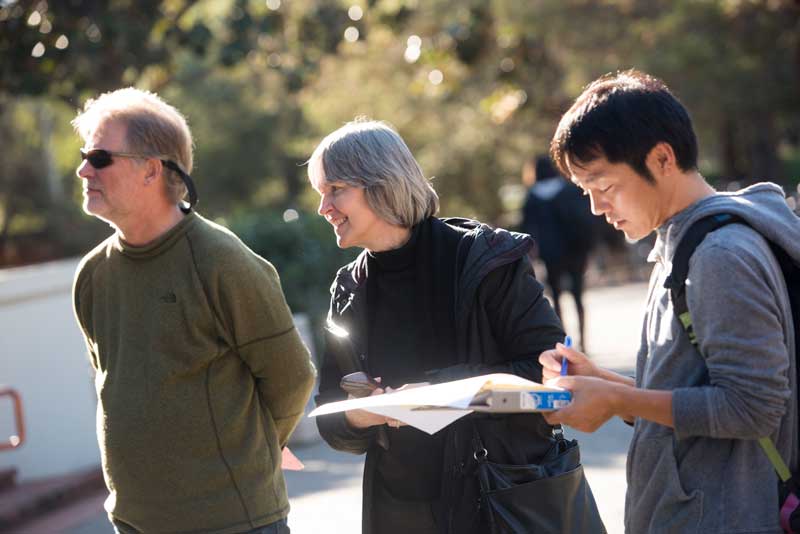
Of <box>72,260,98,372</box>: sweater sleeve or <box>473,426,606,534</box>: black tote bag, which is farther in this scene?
<box>72,260,98,372</box>: sweater sleeve

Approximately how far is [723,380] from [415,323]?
1.23 m

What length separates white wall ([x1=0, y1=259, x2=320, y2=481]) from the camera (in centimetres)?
890

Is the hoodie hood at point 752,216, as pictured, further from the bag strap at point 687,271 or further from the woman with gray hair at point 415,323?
the woman with gray hair at point 415,323

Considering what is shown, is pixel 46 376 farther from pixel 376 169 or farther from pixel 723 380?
pixel 723 380

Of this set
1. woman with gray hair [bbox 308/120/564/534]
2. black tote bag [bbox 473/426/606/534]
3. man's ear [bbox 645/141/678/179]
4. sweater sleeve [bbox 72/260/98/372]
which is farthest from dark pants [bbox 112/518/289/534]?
man's ear [bbox 645/141/678/179]

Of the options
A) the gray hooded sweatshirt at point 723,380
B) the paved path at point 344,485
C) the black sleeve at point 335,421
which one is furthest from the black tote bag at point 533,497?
the paved path at point 344,485

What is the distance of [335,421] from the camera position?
135 inches

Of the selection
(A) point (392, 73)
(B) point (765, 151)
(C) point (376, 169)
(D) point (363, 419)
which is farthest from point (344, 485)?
(B) point (765, 151)

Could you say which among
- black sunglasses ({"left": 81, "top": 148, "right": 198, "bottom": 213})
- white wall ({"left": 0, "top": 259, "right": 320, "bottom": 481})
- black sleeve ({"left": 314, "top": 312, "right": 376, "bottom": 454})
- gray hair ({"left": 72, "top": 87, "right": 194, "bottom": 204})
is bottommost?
white wall ({"left": 0, "top": 259, "right": 320, "bottom": 481})

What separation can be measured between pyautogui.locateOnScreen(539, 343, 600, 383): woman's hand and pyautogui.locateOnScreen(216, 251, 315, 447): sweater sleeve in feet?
3.13

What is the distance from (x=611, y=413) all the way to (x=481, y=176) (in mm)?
29778

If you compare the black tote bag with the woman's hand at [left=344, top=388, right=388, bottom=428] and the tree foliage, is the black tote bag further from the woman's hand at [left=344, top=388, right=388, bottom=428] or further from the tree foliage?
the tree foliage

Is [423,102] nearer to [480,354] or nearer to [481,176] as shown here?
[481,176]

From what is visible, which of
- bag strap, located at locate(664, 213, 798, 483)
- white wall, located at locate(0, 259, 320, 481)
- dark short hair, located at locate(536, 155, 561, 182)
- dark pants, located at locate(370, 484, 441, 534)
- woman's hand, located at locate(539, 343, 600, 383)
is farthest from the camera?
dark short hair, located at locate(536, 155, 561, 182)
